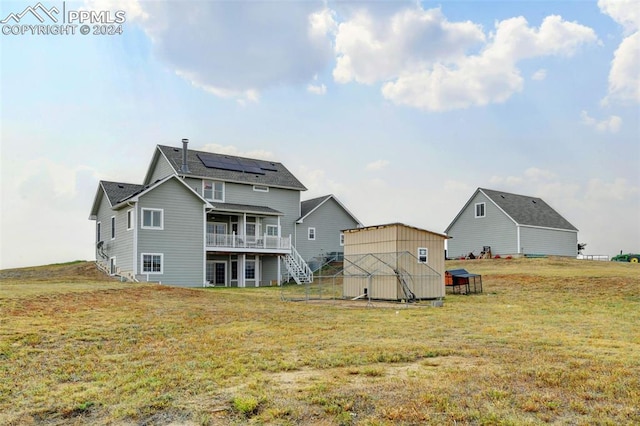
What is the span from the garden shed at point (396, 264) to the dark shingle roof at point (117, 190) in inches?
680

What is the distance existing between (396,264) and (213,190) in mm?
18486

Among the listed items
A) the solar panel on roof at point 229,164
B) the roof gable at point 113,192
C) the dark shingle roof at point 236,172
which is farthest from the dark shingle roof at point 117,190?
the solar panel on roof at point 229,164

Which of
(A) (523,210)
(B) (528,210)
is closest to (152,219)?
(A) (523,210)

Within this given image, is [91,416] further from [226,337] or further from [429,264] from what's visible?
[429,264]

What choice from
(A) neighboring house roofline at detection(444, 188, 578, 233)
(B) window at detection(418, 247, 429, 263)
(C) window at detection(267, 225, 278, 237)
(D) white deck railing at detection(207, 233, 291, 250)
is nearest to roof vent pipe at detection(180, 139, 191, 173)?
(D) white deck railing at detection(207, 233, 291, 250)

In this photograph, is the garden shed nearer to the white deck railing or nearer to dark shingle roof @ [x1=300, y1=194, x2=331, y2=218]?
the white deck railing

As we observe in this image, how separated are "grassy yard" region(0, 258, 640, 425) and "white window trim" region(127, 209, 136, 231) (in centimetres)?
1347

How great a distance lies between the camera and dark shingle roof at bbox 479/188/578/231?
142ft

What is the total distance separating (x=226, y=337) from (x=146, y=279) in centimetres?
2001

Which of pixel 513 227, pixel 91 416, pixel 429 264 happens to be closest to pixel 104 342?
pixel 91 416

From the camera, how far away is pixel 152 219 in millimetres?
30266

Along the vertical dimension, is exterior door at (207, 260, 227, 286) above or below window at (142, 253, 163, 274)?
below

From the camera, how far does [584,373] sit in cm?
749

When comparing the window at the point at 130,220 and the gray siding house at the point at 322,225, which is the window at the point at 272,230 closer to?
the gray siding house at the point at 322,225
